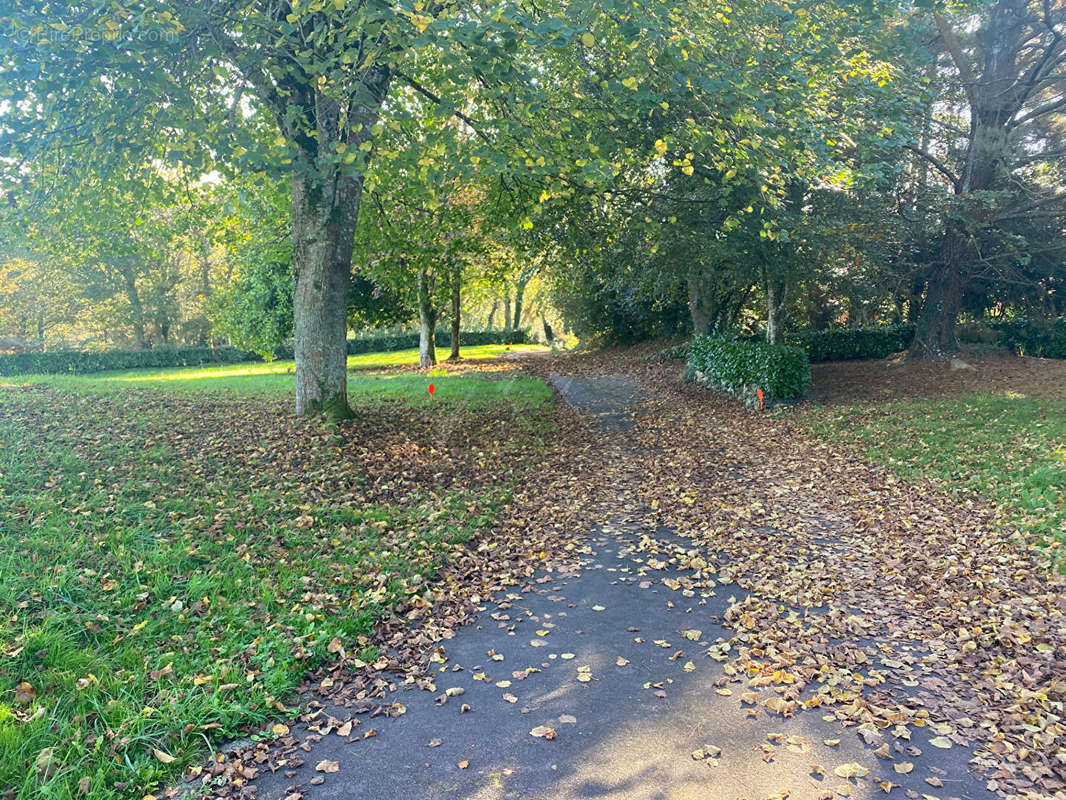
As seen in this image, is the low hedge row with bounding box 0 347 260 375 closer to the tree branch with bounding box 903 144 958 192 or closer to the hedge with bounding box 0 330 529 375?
the hedge with bounding box 0 330 529 375

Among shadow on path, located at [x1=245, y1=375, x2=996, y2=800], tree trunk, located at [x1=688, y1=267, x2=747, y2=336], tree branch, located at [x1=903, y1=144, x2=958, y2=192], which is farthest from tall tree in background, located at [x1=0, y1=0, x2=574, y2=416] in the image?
tree branch, located at [x1=903, y1=144, x2=958, y2=192]

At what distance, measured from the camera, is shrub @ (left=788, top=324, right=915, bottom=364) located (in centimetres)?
2302

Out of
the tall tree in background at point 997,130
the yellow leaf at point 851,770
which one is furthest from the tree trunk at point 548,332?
the yellow leaf at point 851,770

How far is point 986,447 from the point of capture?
9289 millimetres

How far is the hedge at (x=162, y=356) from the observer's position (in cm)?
3105

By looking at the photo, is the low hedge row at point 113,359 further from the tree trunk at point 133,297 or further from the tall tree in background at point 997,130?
the tall tree in background at point 997,130

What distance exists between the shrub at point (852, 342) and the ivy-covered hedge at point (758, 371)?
672cm

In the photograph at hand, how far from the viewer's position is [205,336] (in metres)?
41.3

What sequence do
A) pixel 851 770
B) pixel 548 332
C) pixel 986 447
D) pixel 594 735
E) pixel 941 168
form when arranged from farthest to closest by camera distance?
pixel 548 332 < pixel 941 168 < pixel 986 447 < pixel 594 735 < pixel 851 770

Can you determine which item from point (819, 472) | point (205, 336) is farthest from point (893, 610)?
point (205, 336)

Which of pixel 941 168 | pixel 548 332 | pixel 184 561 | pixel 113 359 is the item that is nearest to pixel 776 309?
pixel 941 168

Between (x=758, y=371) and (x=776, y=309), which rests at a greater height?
(x=776, y=309)

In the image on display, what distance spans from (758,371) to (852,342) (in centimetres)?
1017

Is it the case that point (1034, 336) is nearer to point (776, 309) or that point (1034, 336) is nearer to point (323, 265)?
point (776, 309)
